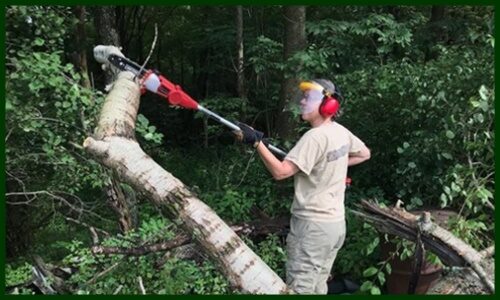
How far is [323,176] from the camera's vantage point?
9.98 feet

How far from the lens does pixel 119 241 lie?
4512mm

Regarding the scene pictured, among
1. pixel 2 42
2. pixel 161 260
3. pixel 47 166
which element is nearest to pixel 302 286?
pixel 161 260

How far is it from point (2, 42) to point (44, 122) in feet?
3.77

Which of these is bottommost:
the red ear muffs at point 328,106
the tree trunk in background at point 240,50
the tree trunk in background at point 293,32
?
the tree trunk in background at point 240,50

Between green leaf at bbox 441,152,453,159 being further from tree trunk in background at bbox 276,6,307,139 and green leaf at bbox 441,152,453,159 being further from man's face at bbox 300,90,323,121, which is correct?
tree trunk in background at bbox 276,6,307,139

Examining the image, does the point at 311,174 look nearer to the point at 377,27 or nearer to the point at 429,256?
the point at 429,256

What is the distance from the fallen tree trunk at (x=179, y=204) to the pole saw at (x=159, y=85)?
299 mm

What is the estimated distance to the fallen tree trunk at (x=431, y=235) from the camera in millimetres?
2893

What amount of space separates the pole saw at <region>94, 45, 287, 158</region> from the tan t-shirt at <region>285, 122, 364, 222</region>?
0.53m

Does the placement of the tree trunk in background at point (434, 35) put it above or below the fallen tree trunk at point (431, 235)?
above

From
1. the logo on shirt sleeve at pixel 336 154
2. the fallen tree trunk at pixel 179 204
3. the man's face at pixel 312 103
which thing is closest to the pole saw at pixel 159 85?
the fallen tree trunk at pixel 179 204

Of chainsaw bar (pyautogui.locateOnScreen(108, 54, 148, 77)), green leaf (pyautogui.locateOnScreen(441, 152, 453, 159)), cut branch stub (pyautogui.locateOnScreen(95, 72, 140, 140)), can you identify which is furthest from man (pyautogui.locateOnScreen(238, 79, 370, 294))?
green leaf (pyautogui.locateOnScreen(441, 152, 453, 159))

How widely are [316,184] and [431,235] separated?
0.87 meters

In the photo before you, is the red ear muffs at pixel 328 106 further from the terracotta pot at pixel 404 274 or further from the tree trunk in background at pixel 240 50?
the tree trunk in background at pixel 240 50
